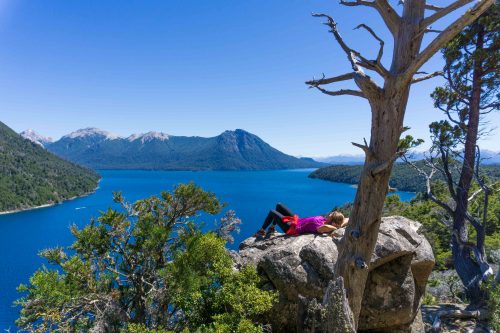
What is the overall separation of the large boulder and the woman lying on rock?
0.32m

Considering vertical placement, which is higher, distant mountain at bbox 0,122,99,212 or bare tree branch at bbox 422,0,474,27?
bare tree branch at bbox 422,0,474,27

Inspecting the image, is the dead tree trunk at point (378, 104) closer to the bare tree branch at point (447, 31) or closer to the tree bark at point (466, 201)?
the bare tree branch at point (447, 31)

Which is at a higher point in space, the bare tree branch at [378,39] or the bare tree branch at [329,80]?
the bare tree branch at [378,39]

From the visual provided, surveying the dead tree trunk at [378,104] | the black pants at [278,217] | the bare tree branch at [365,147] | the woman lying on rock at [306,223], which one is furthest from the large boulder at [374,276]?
the bare tree branch at [365,147]

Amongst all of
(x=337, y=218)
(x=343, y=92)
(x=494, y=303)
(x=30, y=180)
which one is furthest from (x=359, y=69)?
(x=30, y=180)

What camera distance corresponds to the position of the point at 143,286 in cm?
925

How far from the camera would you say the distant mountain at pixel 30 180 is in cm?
12975

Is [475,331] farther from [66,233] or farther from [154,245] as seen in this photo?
[66,233]

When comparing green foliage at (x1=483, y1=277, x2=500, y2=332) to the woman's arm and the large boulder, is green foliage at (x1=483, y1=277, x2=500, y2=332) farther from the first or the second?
the woman's arm

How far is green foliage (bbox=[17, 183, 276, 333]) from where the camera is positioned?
23.9ft

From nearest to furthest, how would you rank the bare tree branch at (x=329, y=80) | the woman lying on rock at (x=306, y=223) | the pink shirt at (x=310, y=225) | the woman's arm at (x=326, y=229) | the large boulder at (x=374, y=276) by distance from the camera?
the bare tree branch at (x=329, y=80) → the large boulder at (x=374, y=276) → the woman's arm at (x=326, y=229) → the woman lying on rock at (x=306, y=223) → the pink shirt at (x=310, y=225)

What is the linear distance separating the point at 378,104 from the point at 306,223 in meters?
5.59

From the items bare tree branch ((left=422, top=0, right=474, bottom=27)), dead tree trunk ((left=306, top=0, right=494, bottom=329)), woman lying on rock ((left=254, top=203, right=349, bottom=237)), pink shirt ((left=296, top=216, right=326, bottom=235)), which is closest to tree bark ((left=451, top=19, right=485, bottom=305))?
woman lying on rock ((left=254, top=203, right=349, bottom=237))

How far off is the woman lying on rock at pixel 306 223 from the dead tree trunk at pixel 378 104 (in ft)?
12.5
